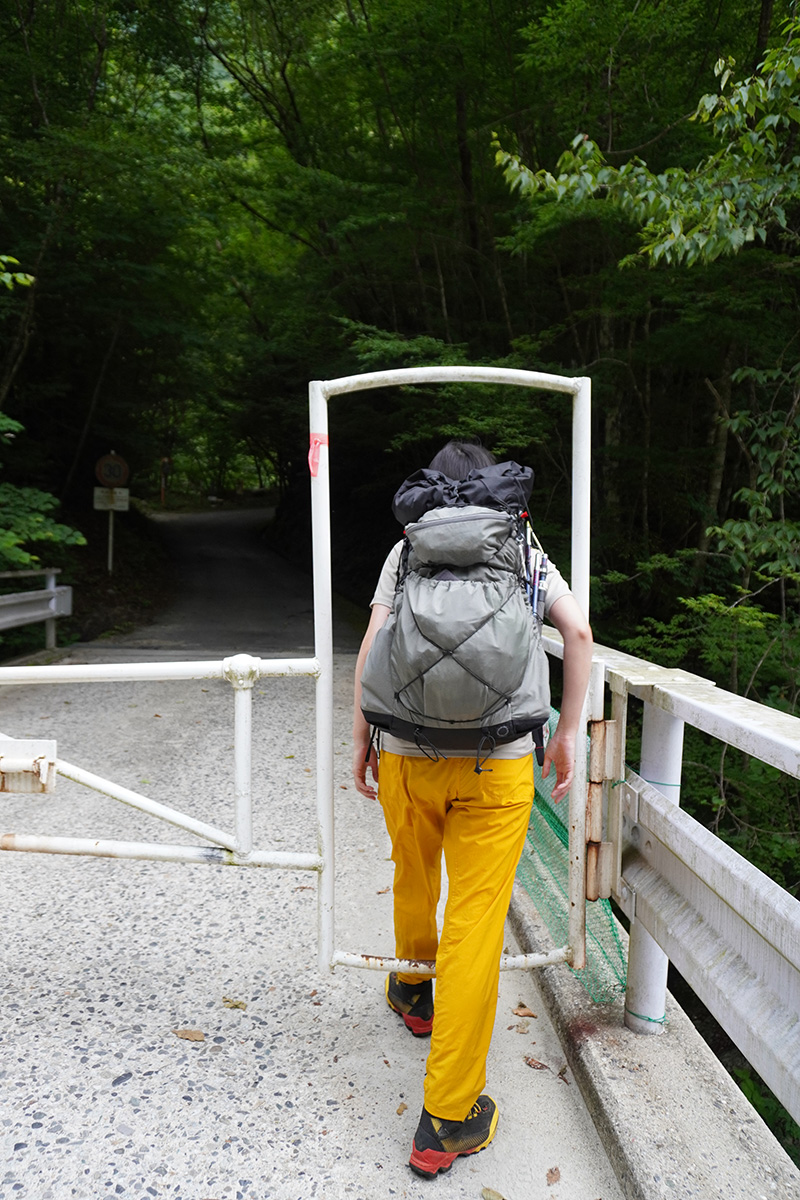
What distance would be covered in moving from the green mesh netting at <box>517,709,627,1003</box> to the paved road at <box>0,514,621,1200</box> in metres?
0.22

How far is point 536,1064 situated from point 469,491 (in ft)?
5.45

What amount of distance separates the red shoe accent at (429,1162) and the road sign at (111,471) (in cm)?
1568

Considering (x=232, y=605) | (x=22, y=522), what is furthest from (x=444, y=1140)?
(x=232, y=605)

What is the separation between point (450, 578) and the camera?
182 centimetres

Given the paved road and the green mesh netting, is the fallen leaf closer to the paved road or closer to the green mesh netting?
the paved road

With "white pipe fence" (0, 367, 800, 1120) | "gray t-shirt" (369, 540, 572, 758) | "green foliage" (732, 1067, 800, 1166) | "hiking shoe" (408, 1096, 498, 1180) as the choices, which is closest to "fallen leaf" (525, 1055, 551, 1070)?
"white pipe fence" (0, 367, 800, 1120)

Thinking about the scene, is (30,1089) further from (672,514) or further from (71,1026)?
(672,514)

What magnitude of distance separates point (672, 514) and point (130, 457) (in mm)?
13906

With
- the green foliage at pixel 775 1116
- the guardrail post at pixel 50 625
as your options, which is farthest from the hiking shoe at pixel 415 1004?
the guardrail post at pixel 50 625

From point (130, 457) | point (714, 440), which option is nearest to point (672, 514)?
point (714, 440)

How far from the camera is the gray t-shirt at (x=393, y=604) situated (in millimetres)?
1967

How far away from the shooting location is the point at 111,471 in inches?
632

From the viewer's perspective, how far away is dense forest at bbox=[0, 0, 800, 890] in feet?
20.6

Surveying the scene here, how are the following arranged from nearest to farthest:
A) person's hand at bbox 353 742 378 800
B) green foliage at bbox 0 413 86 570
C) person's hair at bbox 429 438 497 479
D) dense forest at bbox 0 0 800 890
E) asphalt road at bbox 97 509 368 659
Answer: person's hair at bbox 429 438 497 479 < person's hand at bbox 353 742 378 800 < dense forest at bbox 0 0 800 890 < green foliage at bbox 0 413 86 570 < asphalt road at bbox 97 509 368 659
